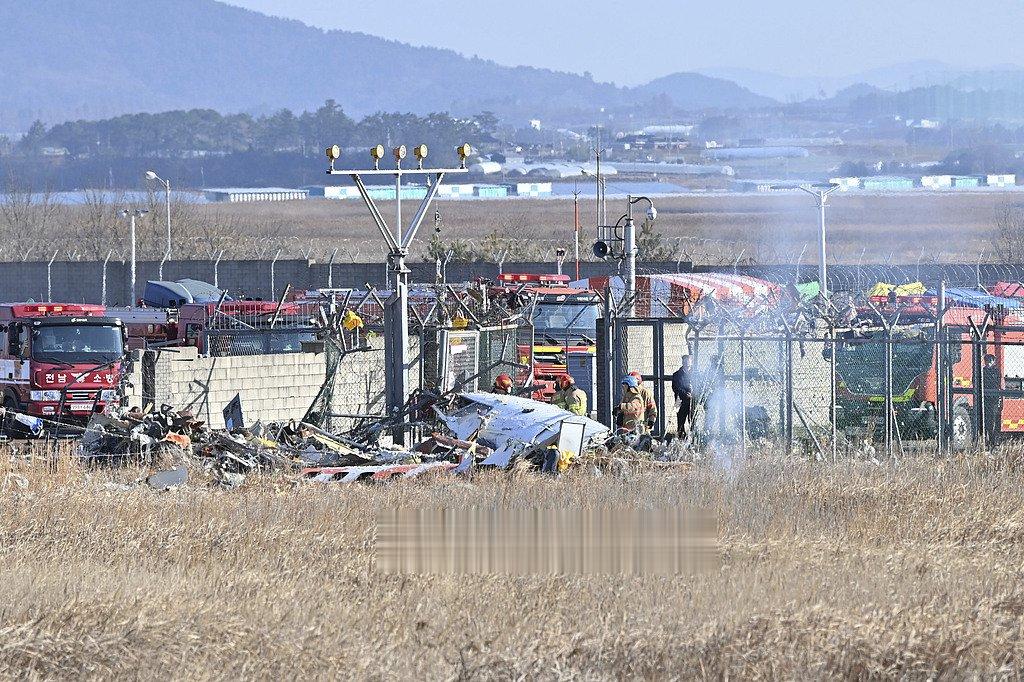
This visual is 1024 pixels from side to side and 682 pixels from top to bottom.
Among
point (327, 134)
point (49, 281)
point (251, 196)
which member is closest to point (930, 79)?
point (49, 281)

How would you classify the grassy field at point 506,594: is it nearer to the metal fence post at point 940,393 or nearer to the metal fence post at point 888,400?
the metal fence post at point 940,393

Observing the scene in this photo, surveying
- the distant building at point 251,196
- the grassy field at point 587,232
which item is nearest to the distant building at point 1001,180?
the grassy field at point 587,232

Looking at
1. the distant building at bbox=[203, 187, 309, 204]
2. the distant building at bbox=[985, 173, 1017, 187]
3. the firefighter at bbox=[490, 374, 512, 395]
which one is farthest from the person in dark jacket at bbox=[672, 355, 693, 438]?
the distant building at bbox=[203, 187, 309, 204]

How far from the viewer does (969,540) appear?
12.3 m

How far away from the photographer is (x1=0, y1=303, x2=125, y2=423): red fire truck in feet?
74.6

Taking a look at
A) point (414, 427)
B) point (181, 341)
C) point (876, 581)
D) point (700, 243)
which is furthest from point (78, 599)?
point (700, 243)

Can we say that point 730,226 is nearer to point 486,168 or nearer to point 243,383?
point 486,168

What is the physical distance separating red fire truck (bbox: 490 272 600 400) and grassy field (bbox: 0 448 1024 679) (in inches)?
379

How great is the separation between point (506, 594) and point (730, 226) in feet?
253

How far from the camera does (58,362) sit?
23.0 m

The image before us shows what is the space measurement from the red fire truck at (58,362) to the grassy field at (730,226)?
72.6ft

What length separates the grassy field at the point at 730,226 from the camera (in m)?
48.0

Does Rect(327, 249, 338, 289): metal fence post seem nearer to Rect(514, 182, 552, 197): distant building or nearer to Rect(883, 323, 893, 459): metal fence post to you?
Rect(883, 323, 893, 459): metal fence post

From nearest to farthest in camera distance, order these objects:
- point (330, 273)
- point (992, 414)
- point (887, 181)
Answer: point (992, 414) → point (887, 181) → point (330, 273)
